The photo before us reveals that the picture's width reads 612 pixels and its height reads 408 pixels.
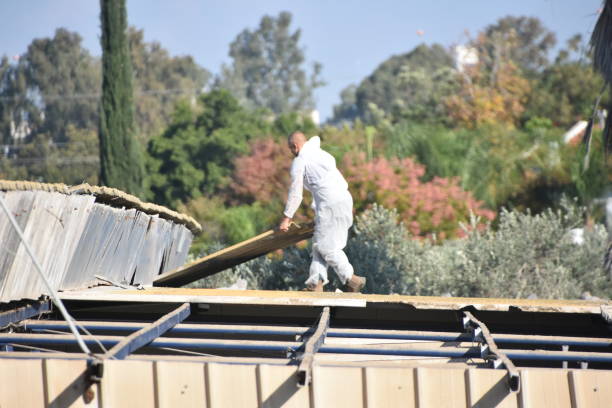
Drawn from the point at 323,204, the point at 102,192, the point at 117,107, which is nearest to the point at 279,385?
the point at 102,192

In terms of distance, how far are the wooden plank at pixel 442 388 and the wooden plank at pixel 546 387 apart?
318 mm

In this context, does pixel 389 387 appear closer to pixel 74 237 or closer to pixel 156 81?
pixel 74 237

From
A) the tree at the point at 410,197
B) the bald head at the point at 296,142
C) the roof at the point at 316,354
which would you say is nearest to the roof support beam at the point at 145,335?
the roof at the point at 316,354

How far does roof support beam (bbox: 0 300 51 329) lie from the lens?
542cm

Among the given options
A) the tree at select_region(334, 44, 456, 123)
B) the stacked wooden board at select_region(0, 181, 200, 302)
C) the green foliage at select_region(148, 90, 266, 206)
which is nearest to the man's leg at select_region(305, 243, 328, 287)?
the stacked wooden board at select_region(0, 181, 200, 302)

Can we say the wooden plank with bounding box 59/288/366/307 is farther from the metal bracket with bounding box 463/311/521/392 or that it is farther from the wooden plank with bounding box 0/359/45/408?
the wooden plank with bounding box 0/359/45/408

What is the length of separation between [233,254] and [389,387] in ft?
13.6

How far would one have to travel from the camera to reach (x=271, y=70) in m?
72.9

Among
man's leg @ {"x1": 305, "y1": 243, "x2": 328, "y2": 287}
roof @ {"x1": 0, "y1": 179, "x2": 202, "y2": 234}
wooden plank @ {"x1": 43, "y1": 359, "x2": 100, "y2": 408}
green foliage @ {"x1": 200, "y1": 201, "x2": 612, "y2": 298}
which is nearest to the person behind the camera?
wooden plank @ {"x1": 43, "y1": 359, "x2": 100, "y2": 408}

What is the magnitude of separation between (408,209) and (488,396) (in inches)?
536

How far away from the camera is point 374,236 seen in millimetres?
13320

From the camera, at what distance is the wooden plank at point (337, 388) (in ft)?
13.7

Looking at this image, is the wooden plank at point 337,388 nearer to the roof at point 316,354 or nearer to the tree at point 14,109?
the roof at point 316,354

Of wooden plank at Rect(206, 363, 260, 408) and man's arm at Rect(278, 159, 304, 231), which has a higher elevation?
man's arm at Rect(278, 159, 304, 231)
